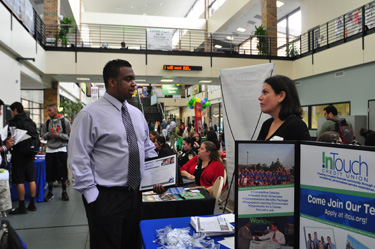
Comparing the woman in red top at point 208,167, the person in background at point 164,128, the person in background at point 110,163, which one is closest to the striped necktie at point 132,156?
the person in background at point 110,163

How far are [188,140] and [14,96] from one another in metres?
4.96

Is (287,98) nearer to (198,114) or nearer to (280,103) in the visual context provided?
(280,103)

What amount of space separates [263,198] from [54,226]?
389cm

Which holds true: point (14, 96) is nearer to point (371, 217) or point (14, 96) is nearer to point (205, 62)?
point (205, 62)

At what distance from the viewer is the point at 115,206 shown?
1.83 metres

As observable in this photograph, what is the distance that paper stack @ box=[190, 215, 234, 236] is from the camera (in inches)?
69.8

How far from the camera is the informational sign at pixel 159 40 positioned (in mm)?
12195

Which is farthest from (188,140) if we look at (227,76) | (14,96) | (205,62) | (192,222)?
(205,62)

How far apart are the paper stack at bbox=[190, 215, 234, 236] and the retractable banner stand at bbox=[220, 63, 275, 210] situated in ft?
6.32

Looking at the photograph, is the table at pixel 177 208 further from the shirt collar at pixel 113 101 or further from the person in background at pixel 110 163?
the shirt collar at pixel 113 101

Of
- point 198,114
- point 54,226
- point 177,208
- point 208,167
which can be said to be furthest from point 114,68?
point 198,114

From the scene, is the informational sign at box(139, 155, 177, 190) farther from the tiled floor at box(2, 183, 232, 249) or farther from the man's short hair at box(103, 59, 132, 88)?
the tiled floor at box(2, 183, 232, 249)

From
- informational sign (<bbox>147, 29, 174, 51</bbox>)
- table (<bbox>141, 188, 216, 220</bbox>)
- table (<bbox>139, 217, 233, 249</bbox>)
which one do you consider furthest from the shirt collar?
informational sign (<bbox>147, 29, 174, 51</bbox>)

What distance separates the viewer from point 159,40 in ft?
40.3
